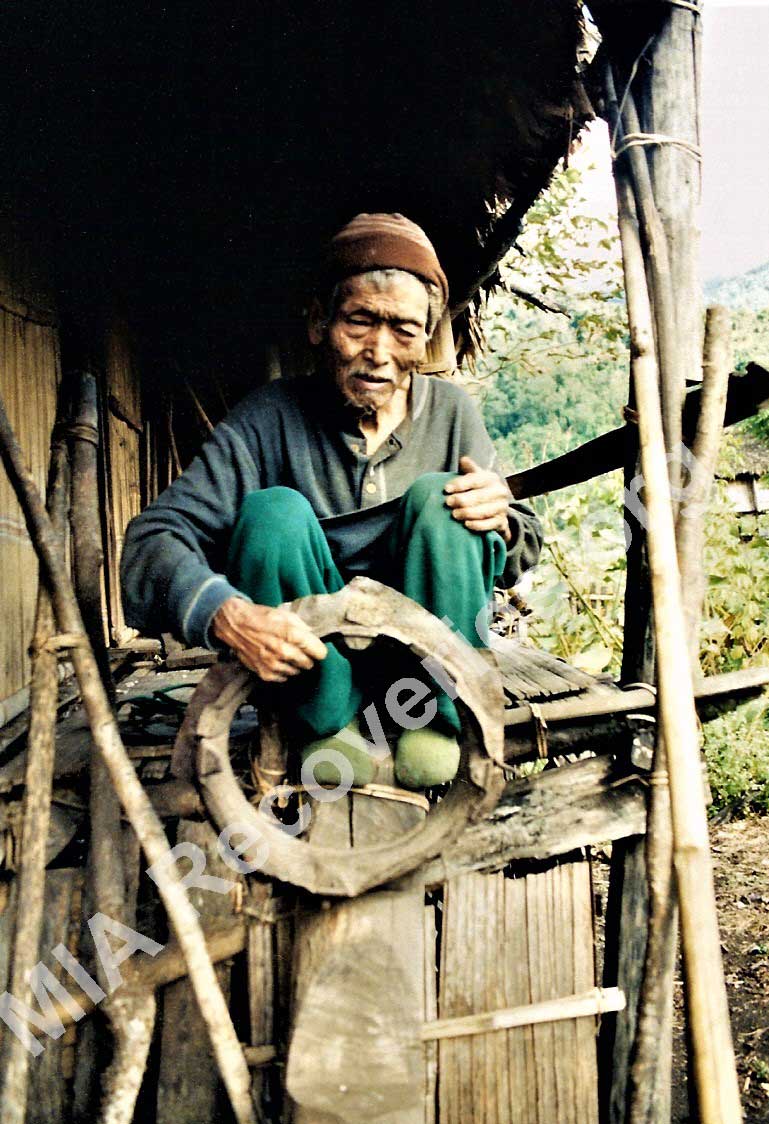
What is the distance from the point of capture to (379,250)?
180cm

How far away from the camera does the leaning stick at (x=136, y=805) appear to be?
1380mm

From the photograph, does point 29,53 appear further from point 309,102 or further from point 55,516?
point 55,516

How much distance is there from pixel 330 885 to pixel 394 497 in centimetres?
88

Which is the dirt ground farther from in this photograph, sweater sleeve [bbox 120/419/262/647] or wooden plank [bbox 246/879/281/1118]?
sweater sleeve [bbox 120/419/262/647]

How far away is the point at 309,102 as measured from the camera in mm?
2887

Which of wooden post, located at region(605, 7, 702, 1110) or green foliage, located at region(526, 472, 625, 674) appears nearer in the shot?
wooden post, located at region(605, 7, 702, 1110)

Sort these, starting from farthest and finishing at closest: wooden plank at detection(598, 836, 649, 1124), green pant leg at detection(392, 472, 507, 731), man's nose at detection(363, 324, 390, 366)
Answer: wooden plank at detection(598, 836, 649, 1124) < man's nose at detection(363, 324, 390, 366) < green pant leg at detection(392, 472, 507, 731)

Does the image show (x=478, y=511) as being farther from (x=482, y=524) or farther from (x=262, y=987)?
(x=262, y=987)

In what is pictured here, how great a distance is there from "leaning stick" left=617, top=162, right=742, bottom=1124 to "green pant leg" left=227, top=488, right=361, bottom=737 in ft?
1.94

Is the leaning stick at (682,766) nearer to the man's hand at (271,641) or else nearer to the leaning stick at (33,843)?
the man's hand at (271,641)

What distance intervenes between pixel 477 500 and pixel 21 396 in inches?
66.2

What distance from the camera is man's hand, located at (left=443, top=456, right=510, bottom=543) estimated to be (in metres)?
1.58

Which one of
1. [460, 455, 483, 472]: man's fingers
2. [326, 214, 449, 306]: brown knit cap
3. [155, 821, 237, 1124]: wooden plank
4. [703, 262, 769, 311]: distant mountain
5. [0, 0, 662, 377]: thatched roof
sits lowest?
[155, 821, 237, 1124]: wooden plank

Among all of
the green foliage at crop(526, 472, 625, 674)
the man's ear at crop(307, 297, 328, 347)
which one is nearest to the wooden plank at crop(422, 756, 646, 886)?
the man's ear at crop(307, 297, 328, 347)
